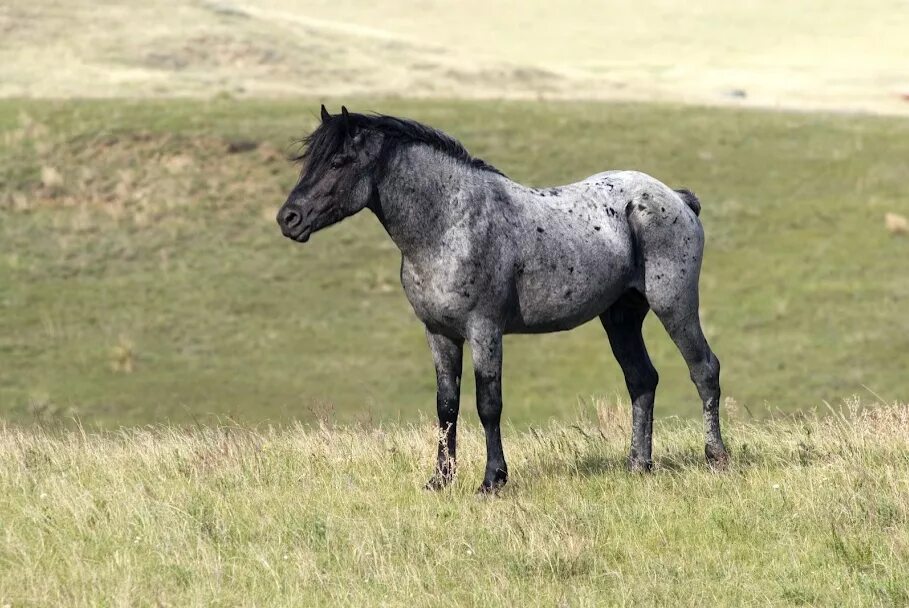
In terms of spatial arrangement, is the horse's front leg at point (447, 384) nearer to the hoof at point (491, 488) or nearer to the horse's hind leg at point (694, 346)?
the hoof at point (491, 488)

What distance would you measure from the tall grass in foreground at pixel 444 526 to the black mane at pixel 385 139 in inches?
83.8

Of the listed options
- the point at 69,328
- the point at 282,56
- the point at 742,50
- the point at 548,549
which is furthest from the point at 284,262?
the point at 742,50

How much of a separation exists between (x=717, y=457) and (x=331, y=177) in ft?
Result: 11.5

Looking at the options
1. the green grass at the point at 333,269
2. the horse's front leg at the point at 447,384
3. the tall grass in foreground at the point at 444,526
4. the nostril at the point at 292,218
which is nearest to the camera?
the tall grass in foreground at the point at 444,526

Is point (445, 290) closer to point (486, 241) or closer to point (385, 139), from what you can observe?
point (486, 241)

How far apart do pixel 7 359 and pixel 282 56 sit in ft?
133

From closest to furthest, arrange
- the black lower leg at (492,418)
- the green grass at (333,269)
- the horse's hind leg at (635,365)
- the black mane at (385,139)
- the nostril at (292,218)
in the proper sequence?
1. the nostril at (292,218)
2. the black mane at (385,139)
3. the black lower leg at (492,418)
4. the horse's hind leg at (635,365)
5. the green grass at (333,269)

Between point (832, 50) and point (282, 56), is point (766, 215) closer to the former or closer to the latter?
point (282, 56)

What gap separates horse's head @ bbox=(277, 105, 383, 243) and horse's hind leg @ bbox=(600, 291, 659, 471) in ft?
7.80

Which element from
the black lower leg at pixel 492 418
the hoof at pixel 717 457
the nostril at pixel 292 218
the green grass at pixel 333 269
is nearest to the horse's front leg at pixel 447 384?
the black lower leg at pixel 492 418

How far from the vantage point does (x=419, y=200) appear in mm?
8172

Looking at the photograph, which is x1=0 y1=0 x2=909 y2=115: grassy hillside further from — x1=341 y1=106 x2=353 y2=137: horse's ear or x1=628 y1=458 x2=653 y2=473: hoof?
x1=628 y1=458 x2=653 y2=473: hoof

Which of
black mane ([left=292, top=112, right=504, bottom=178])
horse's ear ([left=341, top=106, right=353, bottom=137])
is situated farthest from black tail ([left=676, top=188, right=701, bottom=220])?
horse's ear ([left=341, top=106, right=353, bottom=137])

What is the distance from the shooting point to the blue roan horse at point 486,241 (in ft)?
26.3
